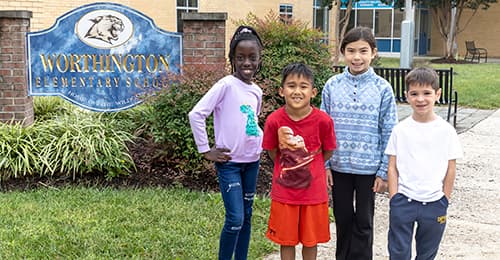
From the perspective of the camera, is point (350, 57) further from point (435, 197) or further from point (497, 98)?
point (497, 98)

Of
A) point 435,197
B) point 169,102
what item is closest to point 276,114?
point 435,197

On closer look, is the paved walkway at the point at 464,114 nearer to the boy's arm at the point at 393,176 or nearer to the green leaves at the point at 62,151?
the green leaves at the point at 62,151

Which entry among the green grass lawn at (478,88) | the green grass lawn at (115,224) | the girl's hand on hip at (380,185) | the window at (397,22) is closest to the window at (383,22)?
the window at (397,22)

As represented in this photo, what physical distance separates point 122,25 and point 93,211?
9.24ft

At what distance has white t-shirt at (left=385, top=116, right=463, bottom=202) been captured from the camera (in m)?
3.32

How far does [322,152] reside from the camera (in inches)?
141

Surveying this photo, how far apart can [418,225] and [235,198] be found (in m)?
1.09

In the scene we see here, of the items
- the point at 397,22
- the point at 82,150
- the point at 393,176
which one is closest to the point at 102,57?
the point at 82,150

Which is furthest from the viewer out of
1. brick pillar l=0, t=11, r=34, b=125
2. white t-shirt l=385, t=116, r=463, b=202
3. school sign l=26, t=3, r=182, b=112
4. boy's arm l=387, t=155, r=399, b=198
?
school sign l=26, t=3, r=182, b=112

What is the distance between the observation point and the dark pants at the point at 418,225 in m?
3.37

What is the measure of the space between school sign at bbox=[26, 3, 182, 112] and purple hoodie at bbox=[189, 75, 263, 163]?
3522mm

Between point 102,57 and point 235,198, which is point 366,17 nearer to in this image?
point 102,57

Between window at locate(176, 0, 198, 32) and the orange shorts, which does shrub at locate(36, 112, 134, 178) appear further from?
window at locate(176, 0, 198, 32)

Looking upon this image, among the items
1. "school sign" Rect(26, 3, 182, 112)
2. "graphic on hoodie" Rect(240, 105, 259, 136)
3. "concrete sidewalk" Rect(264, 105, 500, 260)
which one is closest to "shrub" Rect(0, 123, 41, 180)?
"school sign" Rect(26, 3, 182, 112)
